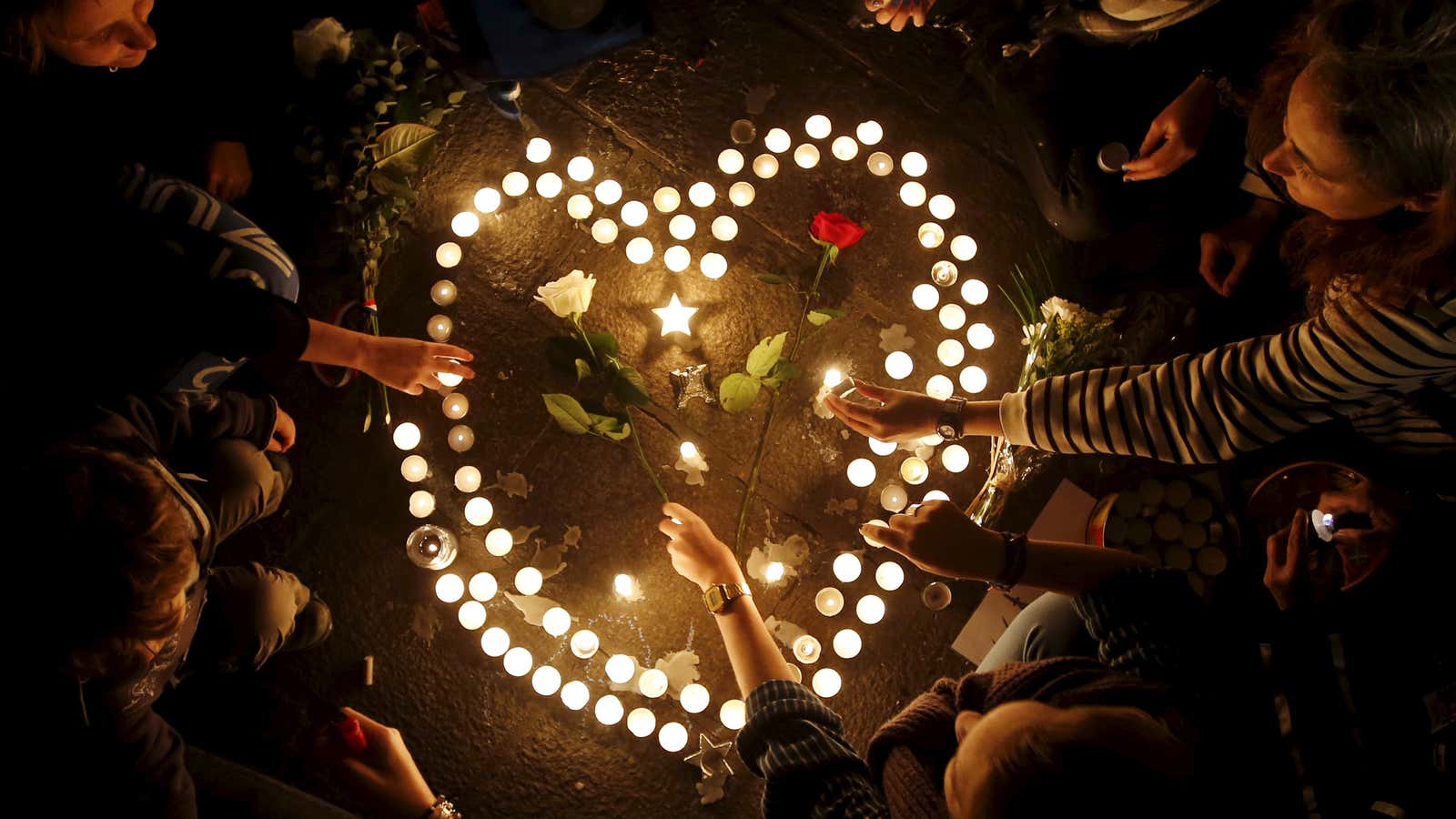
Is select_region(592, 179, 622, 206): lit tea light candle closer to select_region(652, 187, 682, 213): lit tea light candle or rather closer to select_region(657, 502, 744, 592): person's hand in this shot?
select_region(652, 187, 682, 213): lit tea light candle

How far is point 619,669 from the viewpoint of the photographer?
245cm

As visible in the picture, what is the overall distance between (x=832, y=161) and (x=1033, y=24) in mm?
874

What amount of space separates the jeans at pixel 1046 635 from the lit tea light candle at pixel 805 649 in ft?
1.90

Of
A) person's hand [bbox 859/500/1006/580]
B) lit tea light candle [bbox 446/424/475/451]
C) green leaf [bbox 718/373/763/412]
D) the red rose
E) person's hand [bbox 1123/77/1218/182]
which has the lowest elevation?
lit tea light candle [bbox 446/424/475/451]

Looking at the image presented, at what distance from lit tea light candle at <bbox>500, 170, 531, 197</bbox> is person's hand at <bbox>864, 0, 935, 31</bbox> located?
146cm

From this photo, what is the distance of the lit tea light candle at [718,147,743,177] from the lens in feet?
9.45

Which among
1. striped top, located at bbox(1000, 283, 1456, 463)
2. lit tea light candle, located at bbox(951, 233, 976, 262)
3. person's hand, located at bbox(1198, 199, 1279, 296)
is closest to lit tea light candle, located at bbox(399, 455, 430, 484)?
striped top, located at bbox(1000, 283, 1456, 463)

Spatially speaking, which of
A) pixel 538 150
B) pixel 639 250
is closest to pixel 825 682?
pixel 639 250

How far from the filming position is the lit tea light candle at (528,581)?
2541 millimetres

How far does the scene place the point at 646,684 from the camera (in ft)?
8.11

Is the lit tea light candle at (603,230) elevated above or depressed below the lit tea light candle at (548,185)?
below

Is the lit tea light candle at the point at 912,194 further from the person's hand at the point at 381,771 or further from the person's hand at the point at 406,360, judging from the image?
the person's hand at the point at 381,771

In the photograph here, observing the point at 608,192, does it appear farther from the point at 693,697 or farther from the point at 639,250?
the point at 693,697

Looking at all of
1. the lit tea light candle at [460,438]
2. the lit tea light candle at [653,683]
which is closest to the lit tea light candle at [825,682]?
the lit tea light candle at [653,683]
